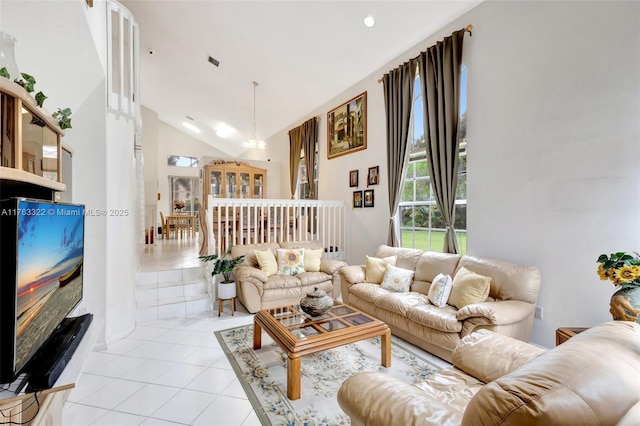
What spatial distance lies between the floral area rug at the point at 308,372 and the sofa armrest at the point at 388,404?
2.41 ft

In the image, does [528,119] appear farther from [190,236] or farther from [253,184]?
[190,236]

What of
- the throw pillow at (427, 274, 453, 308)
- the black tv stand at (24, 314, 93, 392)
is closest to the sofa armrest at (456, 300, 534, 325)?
the throw pillow at (427, 274, 453, 308)

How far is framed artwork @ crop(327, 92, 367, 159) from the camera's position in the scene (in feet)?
16.2

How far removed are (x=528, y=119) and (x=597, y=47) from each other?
677 mm

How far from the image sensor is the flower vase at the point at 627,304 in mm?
A: 1757

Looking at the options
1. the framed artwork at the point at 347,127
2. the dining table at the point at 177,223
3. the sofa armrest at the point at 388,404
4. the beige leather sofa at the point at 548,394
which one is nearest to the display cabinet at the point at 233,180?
the dining table at the point at 177,223

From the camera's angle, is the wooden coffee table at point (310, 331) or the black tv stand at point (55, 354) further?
the wooden coffee table at point (310, 331)

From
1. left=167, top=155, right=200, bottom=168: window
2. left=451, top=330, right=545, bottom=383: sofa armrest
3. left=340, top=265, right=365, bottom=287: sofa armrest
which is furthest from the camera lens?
left=167, top=155, right=200, bottom=168: window

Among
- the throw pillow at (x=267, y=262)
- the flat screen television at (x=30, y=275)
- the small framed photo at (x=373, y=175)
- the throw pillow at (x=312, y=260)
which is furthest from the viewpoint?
the small framed photo at (x=373, y=175)

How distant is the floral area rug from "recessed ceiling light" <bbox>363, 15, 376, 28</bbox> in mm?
3805

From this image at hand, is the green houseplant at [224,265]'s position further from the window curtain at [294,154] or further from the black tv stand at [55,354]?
the window curtain at [294,154]

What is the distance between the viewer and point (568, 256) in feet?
8.24

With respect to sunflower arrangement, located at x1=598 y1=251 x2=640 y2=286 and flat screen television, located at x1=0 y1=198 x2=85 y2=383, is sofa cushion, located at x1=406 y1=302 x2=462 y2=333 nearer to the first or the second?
sunflower arrangement, located at x1=598 y1=251 x2=640 y2=286

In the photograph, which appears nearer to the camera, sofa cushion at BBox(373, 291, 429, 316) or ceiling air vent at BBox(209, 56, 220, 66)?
sofa cushion at BBox(373, 291, 429, 316)
